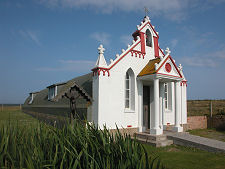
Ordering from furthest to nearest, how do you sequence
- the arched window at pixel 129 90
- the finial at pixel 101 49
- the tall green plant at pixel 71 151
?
the arched window at pixel 129 90
the finial at pixel 101 49
the tall green plant at pixel 71 151

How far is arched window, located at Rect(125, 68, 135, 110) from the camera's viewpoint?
1155 centimetres

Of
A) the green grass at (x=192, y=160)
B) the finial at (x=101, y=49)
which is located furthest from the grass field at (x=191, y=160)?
the finial at (x=101, y=49)

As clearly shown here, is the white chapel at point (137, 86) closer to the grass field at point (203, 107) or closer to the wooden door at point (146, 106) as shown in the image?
the wooden door at point (146, 106)

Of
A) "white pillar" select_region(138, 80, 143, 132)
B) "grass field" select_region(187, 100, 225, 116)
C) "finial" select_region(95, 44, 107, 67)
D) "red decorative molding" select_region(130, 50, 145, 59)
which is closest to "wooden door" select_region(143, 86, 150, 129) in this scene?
"white pillar" select_region(138, 80, 143, 132)

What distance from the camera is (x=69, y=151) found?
11.1 ft

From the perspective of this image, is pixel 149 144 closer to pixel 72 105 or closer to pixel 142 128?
pixel 142 128

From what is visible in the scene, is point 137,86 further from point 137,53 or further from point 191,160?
point 191,160

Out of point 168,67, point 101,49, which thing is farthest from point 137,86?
point 101,49

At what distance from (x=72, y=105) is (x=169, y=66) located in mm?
6693

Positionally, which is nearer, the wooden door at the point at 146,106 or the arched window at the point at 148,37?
the wooden door at the point at 146,106

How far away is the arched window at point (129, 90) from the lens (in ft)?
37.9

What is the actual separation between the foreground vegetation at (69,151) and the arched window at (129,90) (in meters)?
6.97

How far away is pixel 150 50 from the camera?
42.0 ft

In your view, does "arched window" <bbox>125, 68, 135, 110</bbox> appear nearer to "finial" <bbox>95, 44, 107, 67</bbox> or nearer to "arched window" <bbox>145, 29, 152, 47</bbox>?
"finial" <bbox>95, 44, 107, 67</bbox>
